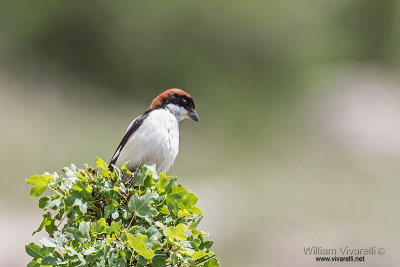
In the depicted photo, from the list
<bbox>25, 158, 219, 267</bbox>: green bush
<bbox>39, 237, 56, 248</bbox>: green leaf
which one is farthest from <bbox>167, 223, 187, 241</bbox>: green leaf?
<bbox>39, 237, 56, 248</bbox>: green leaf

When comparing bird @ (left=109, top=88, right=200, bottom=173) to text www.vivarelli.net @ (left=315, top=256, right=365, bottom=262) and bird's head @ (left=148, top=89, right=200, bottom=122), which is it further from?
text www.vivarelli.net @ (left=315, top=256, right=365, bottom=262)

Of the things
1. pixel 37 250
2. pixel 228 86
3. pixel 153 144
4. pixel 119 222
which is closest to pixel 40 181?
pixel 37 250

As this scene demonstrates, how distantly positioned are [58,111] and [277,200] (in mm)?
6396

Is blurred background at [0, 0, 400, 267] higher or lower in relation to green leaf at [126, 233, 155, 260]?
higher

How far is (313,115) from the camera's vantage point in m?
16.5

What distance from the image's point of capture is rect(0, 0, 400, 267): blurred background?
13.9 m

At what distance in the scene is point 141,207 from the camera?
3.18 metres

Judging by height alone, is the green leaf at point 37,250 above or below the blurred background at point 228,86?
below

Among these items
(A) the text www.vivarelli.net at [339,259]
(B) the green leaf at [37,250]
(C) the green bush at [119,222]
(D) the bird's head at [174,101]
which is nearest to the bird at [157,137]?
(D) the bird's head at [174,101]

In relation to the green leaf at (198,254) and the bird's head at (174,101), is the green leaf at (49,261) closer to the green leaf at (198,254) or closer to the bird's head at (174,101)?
the green leaf at (198,254)

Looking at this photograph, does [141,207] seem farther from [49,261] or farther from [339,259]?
[339,259]

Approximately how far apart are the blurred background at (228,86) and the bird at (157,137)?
6799 millimetres

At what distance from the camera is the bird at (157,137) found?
5.55 metres

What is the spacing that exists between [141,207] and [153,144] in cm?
237
